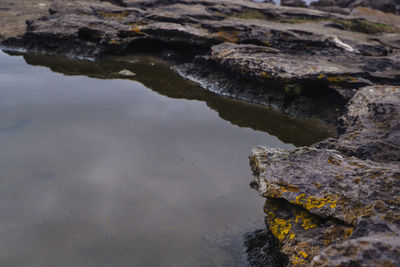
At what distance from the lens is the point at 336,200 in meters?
3.97

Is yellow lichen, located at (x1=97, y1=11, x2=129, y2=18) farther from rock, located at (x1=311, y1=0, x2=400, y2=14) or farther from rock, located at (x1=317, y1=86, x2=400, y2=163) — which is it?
rock, located at (x1=311, y1=0, x2=400, y2=14)

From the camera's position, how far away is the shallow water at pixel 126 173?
462cm

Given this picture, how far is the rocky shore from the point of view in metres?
3.70

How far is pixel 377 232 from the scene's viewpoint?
120 inches

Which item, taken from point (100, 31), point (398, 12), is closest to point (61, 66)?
point (100, 31)

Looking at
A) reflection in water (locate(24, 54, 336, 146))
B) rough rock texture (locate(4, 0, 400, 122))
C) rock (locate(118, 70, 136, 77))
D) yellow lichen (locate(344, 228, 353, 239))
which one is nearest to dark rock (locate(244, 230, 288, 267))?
yellow lichen (locate(344, 228, 353, 239))

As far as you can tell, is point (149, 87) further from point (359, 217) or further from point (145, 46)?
point (359, 217)

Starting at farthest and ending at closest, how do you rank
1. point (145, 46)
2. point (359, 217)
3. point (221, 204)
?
point (145, 46) → point (221, 204) → point (359, 217)

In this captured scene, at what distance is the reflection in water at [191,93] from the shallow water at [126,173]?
0.07 metres

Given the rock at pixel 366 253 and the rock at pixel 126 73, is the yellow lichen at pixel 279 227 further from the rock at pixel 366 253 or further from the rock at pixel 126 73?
the rock at pixel 126 73

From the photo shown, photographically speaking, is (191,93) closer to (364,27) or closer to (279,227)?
(279,227)

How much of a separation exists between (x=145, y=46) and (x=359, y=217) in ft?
49.7

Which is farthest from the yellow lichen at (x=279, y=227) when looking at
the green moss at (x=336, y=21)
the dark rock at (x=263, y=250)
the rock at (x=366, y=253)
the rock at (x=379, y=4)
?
the rock at (x=379, y=4)

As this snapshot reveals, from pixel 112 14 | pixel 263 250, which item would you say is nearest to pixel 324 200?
pixel 263 250
